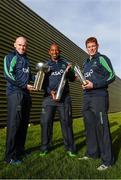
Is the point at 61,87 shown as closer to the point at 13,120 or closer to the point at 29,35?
the point at 13,120

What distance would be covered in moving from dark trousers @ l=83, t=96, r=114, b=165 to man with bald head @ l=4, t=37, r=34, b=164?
3.09 ft

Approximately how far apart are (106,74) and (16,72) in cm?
130

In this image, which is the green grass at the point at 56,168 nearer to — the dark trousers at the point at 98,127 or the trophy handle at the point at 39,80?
the dark trousers at the point at 98,127

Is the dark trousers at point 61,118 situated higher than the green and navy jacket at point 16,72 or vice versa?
the green and navy jacket at point 16,72

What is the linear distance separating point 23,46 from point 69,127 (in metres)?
1.64

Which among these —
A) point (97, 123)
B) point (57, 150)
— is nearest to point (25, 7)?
point (57, 150)

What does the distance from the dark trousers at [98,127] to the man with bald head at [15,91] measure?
941 millimetres

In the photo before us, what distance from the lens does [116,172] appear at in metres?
5.77

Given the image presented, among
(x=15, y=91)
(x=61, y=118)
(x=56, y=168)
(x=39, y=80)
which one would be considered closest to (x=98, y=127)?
(x=56, y=168)

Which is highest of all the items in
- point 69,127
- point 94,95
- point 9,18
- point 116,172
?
point 9,18

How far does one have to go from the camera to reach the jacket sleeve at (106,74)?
6.31 metres

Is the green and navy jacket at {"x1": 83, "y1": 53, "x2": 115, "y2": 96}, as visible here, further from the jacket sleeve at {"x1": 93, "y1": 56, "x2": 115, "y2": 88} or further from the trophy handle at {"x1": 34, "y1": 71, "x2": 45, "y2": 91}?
the trophy handle at {"x1": 34, "y1": 71, "x2": 45, "y2": 91}

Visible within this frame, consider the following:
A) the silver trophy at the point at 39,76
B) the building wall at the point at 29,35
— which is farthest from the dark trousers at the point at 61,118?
the building wall at the point at 29,35

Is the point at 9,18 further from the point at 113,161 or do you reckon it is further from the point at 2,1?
the point at 113,161
